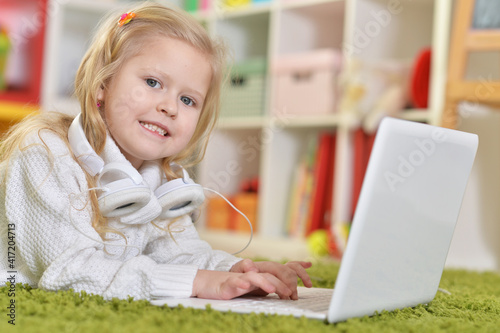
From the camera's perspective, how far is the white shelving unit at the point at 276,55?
2.21 m

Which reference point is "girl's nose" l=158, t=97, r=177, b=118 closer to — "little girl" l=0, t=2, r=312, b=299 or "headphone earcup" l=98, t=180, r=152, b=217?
"little girl" l=0, t=2, r=312, b=299

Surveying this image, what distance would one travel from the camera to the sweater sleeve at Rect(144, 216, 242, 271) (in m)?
1.00

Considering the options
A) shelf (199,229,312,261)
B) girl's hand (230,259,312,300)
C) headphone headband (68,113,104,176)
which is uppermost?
headphone headband (68,113,104,176)

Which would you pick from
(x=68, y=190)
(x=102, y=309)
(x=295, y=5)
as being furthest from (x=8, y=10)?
(x=102, y=309)

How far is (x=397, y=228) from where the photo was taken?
715 millimetres

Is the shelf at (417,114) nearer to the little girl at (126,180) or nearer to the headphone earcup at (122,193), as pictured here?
the little girl at (126,180)

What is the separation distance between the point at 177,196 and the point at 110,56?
0.82ft

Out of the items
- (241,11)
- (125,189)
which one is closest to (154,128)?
(125,189)

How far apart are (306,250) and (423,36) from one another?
3.04 feet

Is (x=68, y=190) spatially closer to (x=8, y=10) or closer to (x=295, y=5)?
(x=295, y=5)

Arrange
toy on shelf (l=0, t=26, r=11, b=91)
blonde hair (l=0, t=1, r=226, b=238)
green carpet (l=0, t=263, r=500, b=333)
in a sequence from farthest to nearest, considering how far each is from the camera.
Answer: toy on shelf (l=0, t=26, r=11, b=91)
blonde hair (l=0, t=1, r=226, b=238)
green carpet (l=0, t=263, r=500, b=333)

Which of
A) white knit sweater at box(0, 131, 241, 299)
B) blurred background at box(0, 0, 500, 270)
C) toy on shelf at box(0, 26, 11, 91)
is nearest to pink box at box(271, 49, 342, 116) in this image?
blurred background at box(0, 0, 500, 270)

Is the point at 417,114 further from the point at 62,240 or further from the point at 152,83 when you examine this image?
the point at 62,240

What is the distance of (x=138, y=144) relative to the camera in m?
0.94
